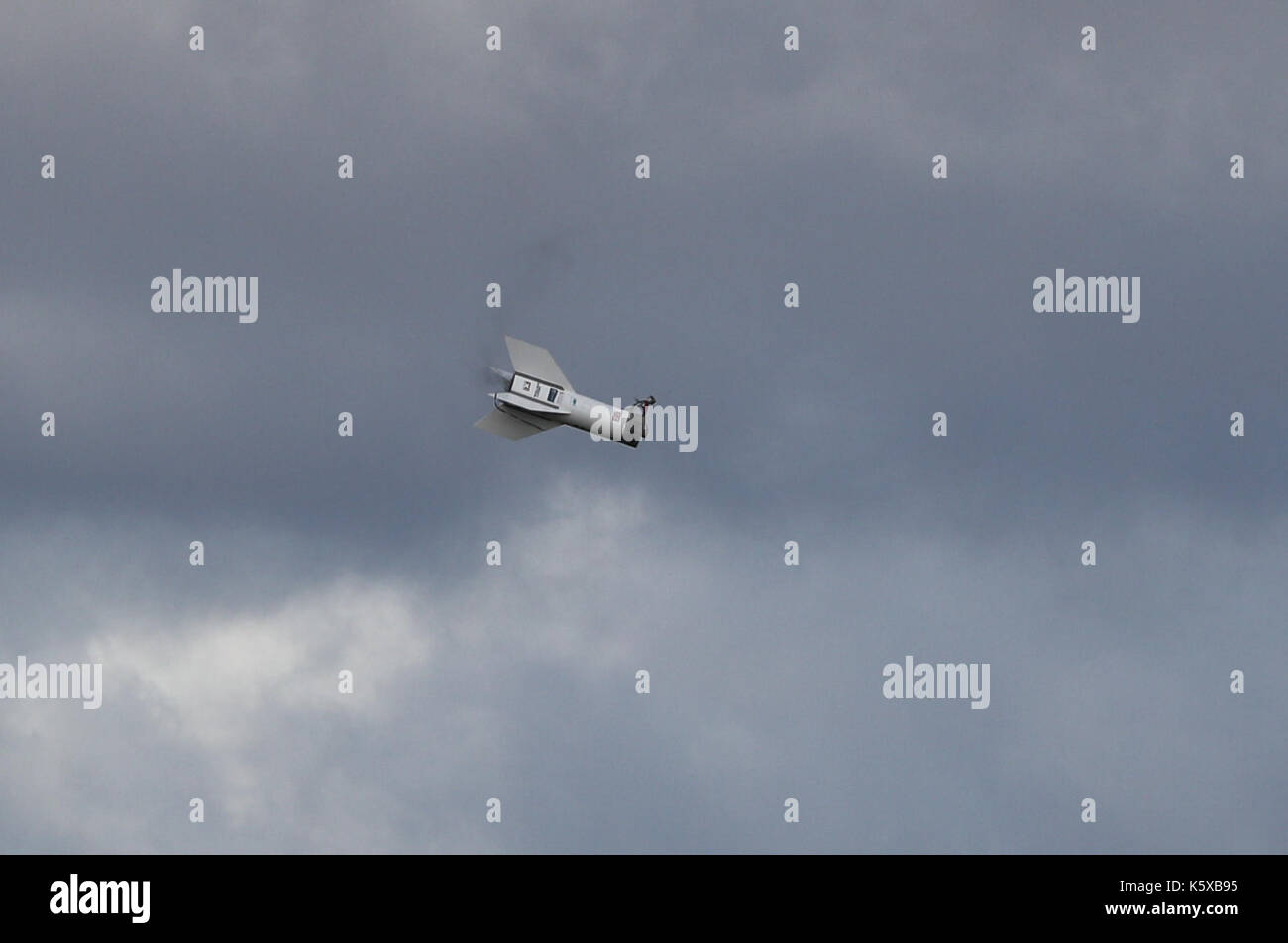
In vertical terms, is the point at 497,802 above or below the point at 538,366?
below

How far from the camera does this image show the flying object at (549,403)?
187 m

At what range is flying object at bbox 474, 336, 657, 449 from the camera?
187375 mm

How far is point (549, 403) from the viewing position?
615 ft
